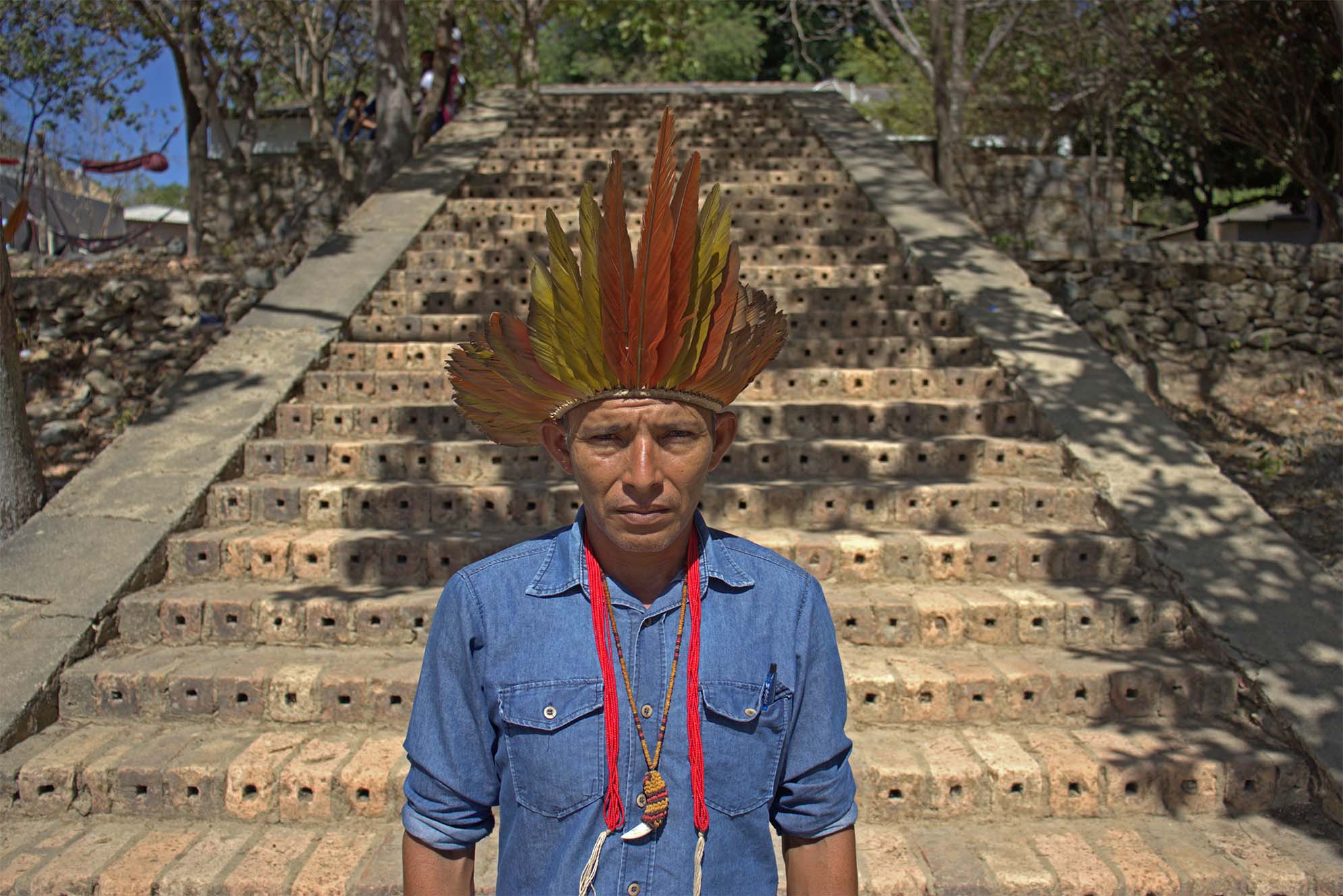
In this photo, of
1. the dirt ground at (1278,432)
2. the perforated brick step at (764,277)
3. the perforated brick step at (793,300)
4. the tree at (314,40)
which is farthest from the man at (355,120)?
the dirt ground at (1278,432)

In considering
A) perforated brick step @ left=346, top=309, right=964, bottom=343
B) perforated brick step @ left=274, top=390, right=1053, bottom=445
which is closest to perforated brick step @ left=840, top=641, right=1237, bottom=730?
perforated brick step @ left=274, top=390, right=1053, bottom=445

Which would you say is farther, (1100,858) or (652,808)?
(1100,858)

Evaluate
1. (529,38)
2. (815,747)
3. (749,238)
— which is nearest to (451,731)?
(815,747)

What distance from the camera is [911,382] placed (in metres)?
5.77

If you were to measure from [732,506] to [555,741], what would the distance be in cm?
324

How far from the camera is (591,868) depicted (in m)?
1.52

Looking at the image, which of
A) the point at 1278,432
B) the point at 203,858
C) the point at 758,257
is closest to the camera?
the point at 203,858

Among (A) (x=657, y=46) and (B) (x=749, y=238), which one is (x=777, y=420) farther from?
(A) (x=657, y=46)

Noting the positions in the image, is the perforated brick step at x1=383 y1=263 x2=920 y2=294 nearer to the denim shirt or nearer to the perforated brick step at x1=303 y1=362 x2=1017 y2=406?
the perforated brick step at x1=303 y1=362 x2=1017 y2=406

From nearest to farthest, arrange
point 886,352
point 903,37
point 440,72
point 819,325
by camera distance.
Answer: point 886,352 → point 819,325 → point 440,72 → point 903,37

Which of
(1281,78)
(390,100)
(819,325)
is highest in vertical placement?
(1281,78)

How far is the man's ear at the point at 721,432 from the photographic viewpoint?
168cm

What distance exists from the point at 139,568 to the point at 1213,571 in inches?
176

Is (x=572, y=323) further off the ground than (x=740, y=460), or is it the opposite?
(x=572, y=323)
